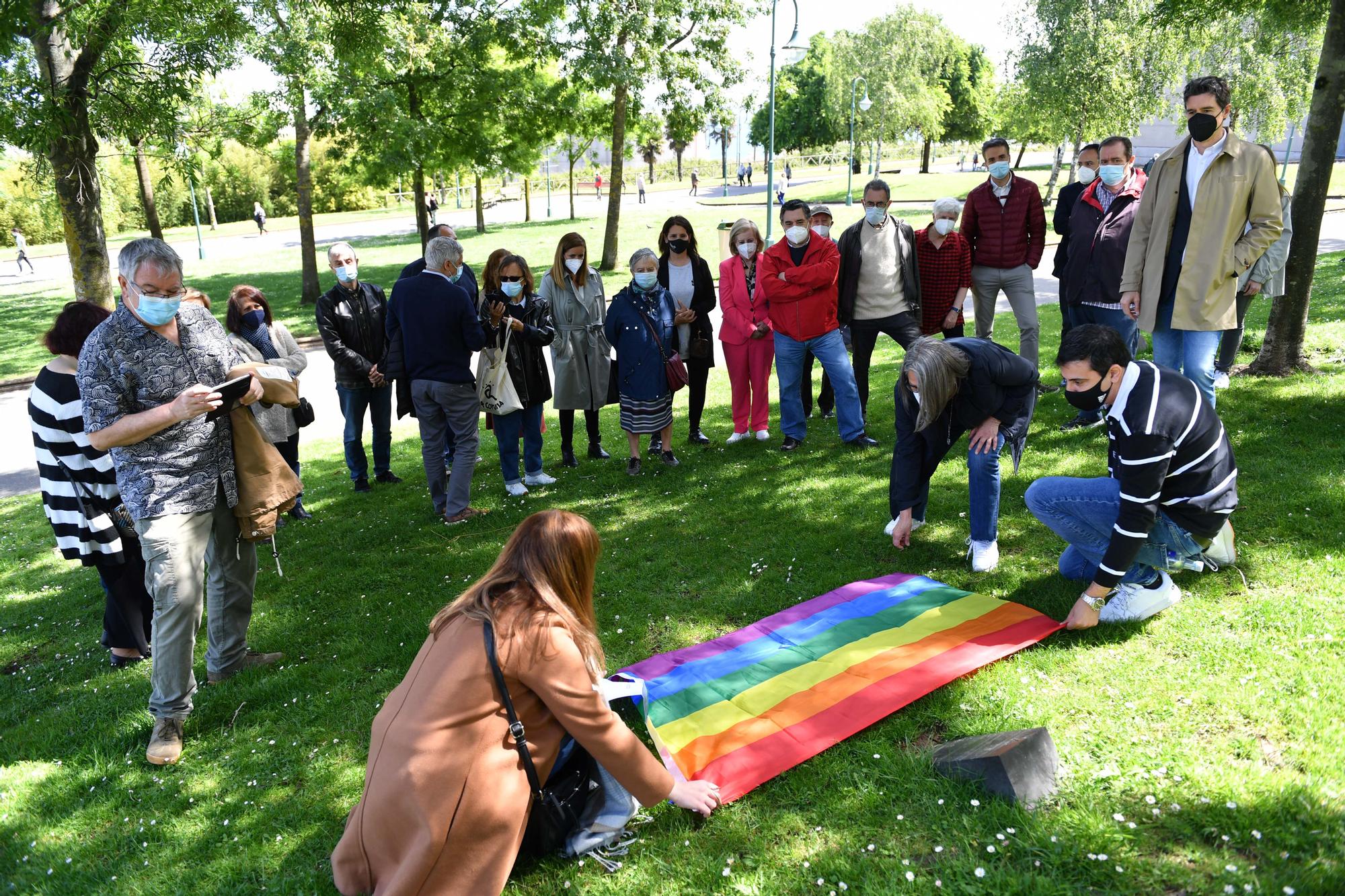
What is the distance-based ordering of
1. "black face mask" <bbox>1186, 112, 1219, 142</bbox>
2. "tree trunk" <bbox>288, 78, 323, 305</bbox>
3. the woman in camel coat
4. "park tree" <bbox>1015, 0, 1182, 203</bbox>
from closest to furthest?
the woman in camel coat, "black face mask" <bbox>1186, 112, 1219, 142</bbox>, "tree trunk" <bbox>288, 78, 323, 305</bbox>, "park tree" <bbox>1015, 0, 1182, 203</bbox>

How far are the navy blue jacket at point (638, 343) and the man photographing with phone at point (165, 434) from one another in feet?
11.6

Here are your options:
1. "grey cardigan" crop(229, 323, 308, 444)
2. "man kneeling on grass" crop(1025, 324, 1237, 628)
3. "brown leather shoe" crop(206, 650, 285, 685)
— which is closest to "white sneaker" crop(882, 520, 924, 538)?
"man kneeling on grass" crop(1025, 324, 1237, 628)

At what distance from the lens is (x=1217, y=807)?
305 cm

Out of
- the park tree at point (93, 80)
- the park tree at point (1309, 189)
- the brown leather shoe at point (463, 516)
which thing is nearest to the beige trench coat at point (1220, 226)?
the park tree at point (1309, 189)

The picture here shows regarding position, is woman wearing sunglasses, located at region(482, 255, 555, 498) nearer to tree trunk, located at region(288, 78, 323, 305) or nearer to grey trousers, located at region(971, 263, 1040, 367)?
grey trousers, located at region(971, 263, 1040, 367)

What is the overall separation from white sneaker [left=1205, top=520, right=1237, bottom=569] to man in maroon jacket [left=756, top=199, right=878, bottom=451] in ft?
10.6

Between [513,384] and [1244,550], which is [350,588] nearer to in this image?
[513,384]

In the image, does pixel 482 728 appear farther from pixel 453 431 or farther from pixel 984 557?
pixel 453 431

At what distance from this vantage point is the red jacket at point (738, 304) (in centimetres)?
788

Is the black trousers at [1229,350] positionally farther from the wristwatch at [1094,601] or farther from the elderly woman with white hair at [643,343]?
the elderly woman with white hair at [643,343]

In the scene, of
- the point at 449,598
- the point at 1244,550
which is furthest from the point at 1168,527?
the point at 449,598

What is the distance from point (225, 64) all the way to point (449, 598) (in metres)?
6.28

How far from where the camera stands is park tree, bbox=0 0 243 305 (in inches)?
285

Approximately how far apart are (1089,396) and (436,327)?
14.9 feet
